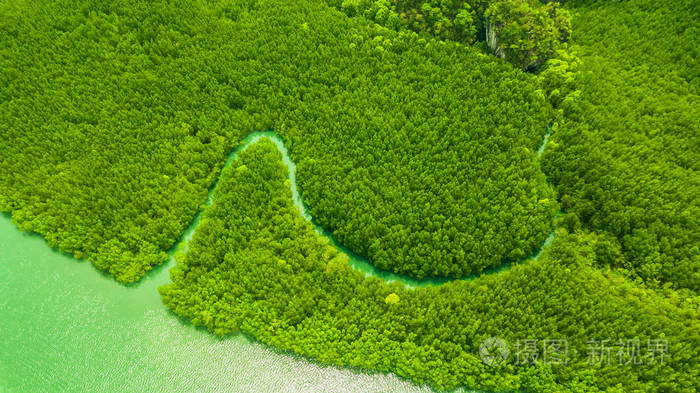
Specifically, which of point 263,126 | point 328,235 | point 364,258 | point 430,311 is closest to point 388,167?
point 328,235

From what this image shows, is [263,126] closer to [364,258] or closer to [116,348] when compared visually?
[364,258]

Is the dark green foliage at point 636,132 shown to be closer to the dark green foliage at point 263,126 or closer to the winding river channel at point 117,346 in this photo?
the dark green foliage at point 263,126

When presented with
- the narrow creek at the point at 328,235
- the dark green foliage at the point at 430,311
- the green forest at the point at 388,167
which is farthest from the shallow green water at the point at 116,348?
the narrow creek at the point at 328,235

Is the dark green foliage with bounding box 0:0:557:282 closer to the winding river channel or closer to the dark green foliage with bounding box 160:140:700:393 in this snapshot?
the winding river channel

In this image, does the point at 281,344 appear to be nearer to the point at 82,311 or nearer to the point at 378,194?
the point at 378,194

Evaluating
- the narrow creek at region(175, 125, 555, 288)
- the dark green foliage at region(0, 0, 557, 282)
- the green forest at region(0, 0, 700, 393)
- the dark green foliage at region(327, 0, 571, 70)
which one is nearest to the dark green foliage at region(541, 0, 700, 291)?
the green forest at region(0, 0, 700, 393)

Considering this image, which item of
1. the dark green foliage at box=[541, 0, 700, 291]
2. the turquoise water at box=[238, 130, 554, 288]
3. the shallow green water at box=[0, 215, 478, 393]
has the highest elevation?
the dark green foliage at box=[541, 0, 700, 291]

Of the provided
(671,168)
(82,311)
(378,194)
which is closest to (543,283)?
(378,194)
